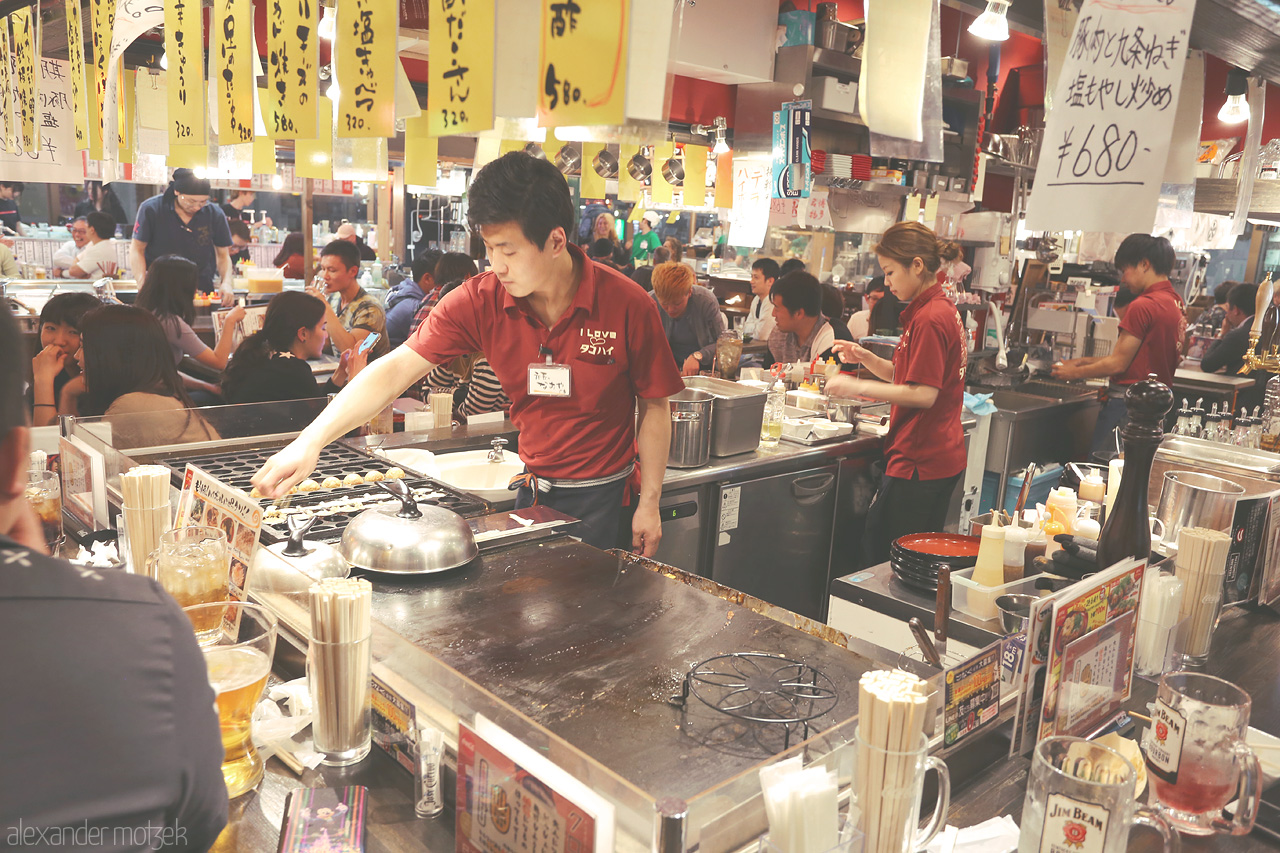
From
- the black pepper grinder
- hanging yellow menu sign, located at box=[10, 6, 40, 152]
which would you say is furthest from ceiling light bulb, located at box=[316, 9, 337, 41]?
the black pepper grinder

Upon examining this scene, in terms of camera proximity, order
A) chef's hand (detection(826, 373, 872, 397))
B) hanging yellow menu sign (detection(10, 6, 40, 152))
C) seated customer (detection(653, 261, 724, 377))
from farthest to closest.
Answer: seated customer (detection(653, 261, 724, 377)), chef's hand (detection(826, 373, 872, 397)), hanging yellow menu sign (detection(10, 6, 40, 152))

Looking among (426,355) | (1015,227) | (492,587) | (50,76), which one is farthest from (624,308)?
(1015,227)

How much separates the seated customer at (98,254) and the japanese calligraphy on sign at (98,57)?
4.29 meters

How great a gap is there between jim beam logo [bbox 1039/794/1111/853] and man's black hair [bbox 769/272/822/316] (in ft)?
14.5

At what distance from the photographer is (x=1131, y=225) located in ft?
4.47

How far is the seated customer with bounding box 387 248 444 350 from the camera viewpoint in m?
5.33

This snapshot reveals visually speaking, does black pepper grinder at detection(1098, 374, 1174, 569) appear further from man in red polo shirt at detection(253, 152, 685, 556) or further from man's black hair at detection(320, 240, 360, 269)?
man's black hair at detection(320, 240, 360, 269)

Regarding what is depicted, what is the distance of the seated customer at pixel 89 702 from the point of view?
0.69m

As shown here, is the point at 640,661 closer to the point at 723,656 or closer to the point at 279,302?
the point at 723,656

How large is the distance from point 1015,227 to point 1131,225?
6.24 metres

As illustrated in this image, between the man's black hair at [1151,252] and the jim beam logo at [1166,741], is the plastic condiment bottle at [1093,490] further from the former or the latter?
the man's black hair at [1151,252]

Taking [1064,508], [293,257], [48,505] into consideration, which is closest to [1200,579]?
[1064,508]

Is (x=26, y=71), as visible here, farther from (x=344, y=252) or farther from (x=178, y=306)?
(x=344, y=252)

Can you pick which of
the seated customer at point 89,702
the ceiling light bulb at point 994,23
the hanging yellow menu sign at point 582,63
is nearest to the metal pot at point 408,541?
the hanging yellow menu sign at point 582,63
